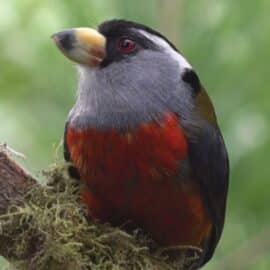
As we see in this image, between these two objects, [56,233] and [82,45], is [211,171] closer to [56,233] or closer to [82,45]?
[82,45]

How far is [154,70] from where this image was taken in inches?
154

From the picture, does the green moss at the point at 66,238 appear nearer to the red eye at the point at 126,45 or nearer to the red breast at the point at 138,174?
the red breast at the point at 138,174

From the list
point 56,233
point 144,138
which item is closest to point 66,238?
point 56,233

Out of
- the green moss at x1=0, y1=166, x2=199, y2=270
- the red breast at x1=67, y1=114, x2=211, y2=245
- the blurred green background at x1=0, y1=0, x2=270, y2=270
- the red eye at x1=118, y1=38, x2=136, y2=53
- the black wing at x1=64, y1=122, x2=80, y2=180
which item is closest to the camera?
the green moss at x1=0, y1=166, x2=199, y2=270

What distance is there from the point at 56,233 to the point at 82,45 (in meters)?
0.77

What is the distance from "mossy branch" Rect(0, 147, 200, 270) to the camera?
10.7 feet

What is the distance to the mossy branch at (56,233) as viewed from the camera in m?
3.26

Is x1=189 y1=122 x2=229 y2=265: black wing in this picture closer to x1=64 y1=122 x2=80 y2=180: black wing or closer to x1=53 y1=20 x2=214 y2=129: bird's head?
x1=53 y1=20 x2=214 y2=129: bird's head

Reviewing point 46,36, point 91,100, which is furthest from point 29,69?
point 91,100

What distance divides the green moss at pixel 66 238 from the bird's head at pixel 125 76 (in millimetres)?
278

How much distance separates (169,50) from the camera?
13.0 feet

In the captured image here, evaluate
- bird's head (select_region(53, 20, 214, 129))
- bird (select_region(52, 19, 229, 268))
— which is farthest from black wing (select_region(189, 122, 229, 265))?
bird's head (select_region(53, 20, 214, 129))

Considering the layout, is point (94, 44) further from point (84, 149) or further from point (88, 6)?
point (88, 6)

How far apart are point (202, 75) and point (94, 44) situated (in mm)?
749
